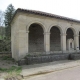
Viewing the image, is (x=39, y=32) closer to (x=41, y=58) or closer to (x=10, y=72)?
(x=41, y=58)

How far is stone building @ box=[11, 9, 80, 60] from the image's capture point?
11.1 meters

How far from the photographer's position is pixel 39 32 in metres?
16.5

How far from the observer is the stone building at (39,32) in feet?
36.4

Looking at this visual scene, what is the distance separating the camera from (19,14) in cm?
1106

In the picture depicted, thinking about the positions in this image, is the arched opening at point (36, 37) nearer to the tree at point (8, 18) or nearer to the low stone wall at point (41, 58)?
the low stone wall at point (41, 58)

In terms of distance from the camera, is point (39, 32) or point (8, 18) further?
point (8, 18)

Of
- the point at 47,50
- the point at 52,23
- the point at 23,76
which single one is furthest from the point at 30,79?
the point at 52,23

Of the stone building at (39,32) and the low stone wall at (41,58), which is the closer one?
the low stone wall at (41,58)

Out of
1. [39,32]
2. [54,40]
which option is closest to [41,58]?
[39,32]

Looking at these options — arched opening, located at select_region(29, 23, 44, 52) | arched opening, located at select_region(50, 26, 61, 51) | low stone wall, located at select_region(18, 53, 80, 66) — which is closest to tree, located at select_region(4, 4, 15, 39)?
arched opening, located at select_region(29, 23, 44, 52)

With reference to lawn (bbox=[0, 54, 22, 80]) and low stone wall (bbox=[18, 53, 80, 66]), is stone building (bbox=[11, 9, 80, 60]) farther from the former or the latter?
lawn (bbox=[0, 54, 22, 80])

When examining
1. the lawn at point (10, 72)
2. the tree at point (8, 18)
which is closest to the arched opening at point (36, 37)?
the lawn at point (10, 72)

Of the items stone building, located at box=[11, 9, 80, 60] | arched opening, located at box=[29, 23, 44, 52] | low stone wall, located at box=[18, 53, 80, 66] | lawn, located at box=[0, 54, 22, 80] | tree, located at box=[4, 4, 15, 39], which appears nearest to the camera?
lawn, located at box=[0, 54, 22, 80]

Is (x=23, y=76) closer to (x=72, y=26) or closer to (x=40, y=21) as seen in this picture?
(x=40, y=21)
